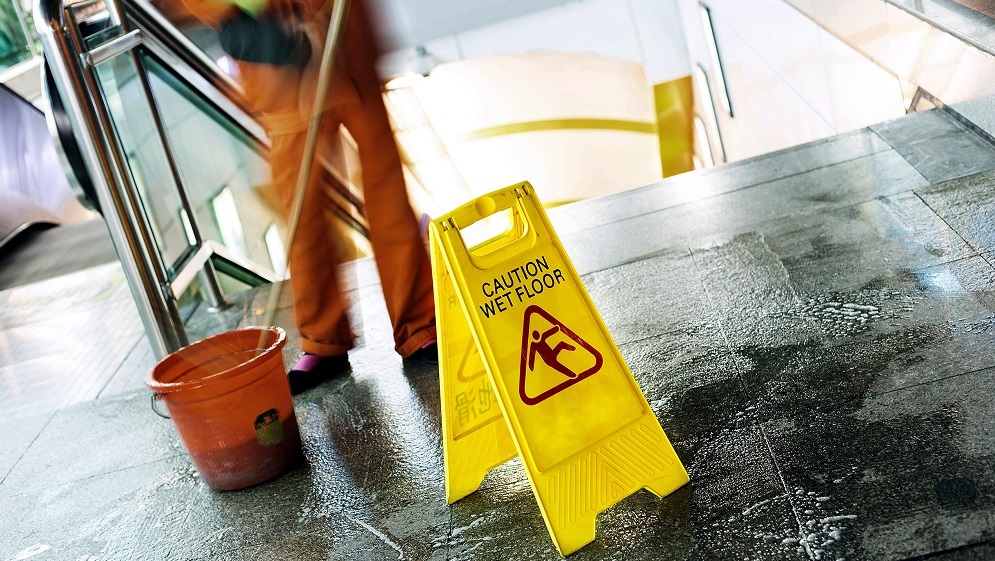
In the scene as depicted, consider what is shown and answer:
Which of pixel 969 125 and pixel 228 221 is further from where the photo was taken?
pixel 228 221

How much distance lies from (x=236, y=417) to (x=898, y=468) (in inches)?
64.3

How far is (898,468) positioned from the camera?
6.16ft

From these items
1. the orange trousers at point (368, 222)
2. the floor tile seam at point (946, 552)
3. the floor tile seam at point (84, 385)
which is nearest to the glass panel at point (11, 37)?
the floor tile seam at point (84, 385)

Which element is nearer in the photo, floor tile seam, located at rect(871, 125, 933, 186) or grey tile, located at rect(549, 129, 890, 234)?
floor tile seam, located at rect(871, 125, 933, 186)

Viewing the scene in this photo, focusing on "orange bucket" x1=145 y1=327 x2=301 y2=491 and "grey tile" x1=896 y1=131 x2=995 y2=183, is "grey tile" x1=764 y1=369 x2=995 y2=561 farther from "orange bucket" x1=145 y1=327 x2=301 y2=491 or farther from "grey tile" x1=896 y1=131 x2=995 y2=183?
"grey tile" x1=896 y1=131 x2=995 y2=183

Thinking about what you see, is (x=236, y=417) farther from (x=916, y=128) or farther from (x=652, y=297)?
(x=916, y=128)

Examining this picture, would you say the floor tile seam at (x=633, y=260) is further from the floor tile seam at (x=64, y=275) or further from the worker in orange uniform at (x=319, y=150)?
the floor tile seam at (x=64, y=275)

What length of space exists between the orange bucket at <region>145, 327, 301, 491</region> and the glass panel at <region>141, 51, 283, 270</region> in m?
2.07

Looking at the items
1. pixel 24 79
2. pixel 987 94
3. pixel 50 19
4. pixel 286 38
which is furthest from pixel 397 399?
pixel 24 79

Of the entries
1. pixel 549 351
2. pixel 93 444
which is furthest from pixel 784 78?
pixel 549 351

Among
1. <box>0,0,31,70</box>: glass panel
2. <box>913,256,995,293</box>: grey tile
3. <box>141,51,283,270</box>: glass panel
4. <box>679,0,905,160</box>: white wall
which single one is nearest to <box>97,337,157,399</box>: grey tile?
<box>141,51,283,270</box>: glass panel

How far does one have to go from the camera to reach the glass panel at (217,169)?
4.44 metres

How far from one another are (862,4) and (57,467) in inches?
159

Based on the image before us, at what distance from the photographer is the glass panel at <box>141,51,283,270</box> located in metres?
4.44
